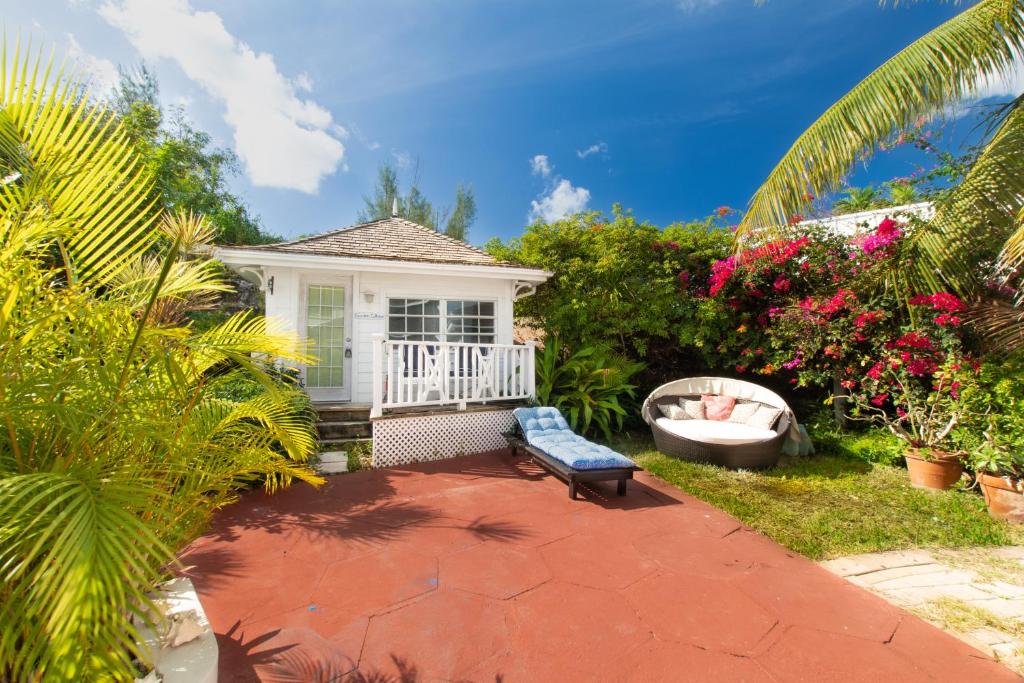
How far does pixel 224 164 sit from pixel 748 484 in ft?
77.0

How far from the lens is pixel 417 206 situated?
22.7m

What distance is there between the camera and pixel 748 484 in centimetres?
532

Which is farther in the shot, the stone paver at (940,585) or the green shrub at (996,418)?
the green shrub at (996,418)

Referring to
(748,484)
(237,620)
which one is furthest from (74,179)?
(748,484)

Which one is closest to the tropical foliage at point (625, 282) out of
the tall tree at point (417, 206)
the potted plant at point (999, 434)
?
the potted plant at point (999, 434)

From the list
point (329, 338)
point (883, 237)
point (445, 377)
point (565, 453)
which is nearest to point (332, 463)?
point (445, 377)

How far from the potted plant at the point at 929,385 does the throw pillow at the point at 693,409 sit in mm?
2319

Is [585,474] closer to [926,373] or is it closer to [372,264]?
[372,264]

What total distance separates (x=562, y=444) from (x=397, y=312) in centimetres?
423

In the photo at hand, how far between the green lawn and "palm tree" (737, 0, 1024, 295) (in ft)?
9.36

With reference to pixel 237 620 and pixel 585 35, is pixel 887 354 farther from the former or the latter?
pixel 237 620

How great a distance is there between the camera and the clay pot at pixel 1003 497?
14.1 feet

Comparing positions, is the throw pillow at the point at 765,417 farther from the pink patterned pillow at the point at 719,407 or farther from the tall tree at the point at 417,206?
the tall tree at the point at 417,206

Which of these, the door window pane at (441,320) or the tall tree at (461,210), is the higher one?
the tall tree at (461,210)
